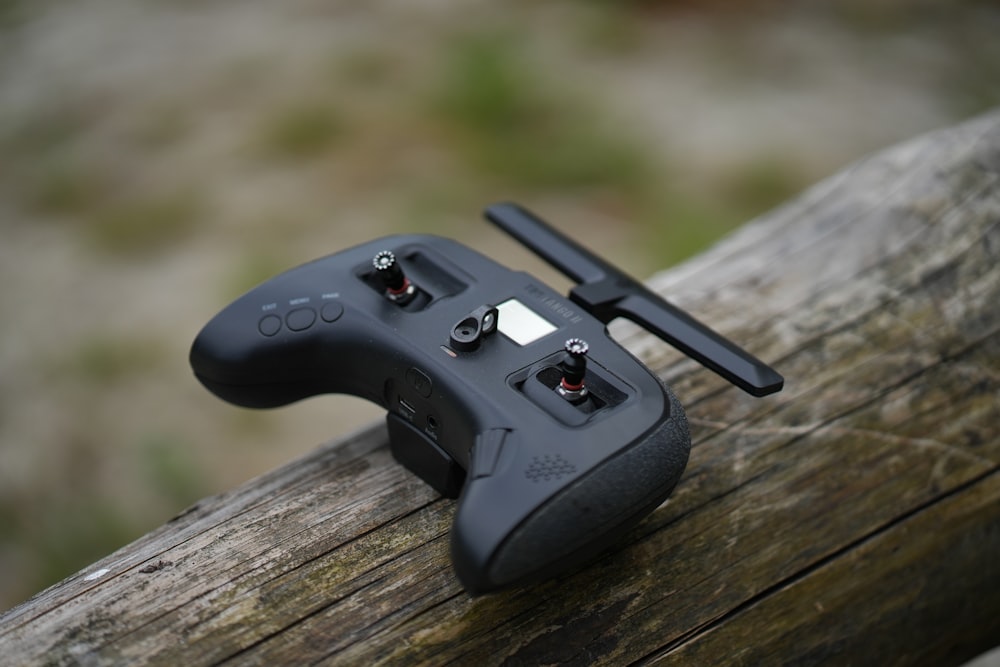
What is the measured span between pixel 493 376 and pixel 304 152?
3.39 metres

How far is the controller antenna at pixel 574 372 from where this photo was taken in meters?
1.51

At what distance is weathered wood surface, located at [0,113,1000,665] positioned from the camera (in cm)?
150

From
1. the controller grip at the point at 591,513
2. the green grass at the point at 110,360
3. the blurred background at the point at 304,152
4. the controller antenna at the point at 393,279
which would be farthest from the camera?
the green grass at the point at 110,360

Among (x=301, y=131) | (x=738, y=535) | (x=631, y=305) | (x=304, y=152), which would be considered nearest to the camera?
(x=738, y=535)

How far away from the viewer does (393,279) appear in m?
1.74

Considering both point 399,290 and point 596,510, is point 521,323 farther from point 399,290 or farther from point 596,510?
point 596,510

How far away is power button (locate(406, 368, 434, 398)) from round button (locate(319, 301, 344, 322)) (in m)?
0.20

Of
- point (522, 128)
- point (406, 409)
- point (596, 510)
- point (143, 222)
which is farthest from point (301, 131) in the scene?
point (596, 510)

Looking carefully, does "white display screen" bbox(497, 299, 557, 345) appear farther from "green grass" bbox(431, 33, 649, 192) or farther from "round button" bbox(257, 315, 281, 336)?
"green grass" bbox(431, 33, 649, 192)

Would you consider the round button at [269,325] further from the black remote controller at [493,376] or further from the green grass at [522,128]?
the green grass at [522,128]

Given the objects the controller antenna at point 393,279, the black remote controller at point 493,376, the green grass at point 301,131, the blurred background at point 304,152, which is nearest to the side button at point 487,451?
the black remote controller at point 493,376

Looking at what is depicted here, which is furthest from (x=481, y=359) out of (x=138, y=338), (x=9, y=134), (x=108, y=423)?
(x=9, y=134)

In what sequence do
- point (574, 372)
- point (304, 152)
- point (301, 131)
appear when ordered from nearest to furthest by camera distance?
1. point (574, 372)
2. point (304, 152)
3. point (301, 131)

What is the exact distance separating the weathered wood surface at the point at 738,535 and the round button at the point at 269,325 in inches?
10.2
